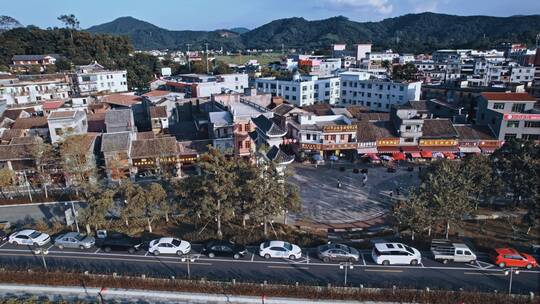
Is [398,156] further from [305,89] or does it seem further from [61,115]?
[61,115]

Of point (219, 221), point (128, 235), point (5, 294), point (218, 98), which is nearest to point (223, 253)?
point (219, 221)

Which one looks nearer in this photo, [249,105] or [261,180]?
[261,180]

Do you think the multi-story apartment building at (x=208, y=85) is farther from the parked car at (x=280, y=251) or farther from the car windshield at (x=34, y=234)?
the parked car at (x=280, y=251)

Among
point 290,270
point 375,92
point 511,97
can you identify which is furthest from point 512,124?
point 290,270

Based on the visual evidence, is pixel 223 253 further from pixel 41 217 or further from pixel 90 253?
pixel 41 217

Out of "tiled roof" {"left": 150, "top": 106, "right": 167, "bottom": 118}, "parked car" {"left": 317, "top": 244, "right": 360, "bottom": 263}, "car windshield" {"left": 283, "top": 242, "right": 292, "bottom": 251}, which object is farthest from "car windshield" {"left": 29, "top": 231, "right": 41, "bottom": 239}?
"tiled roof" {"left": 150, "top": 106, "right": 167, "bottom": 118}

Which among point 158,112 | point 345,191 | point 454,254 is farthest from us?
point 158,112
